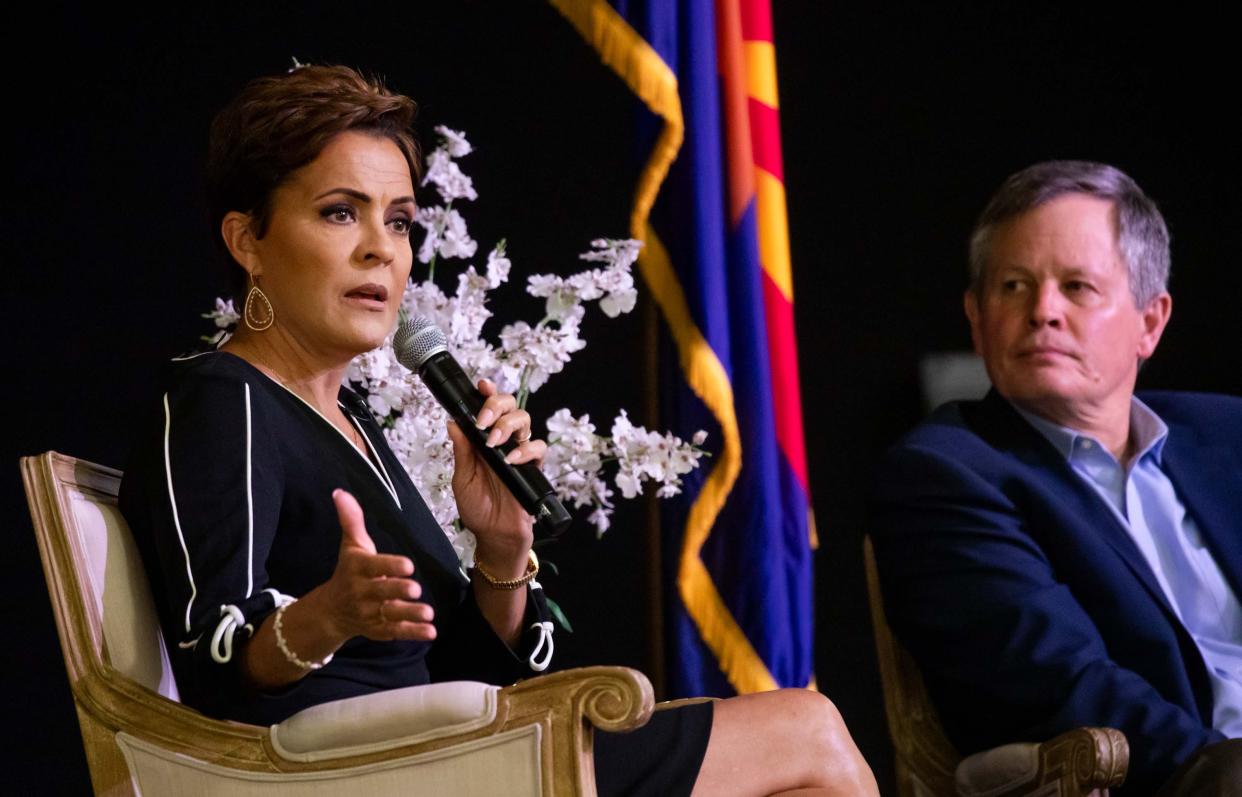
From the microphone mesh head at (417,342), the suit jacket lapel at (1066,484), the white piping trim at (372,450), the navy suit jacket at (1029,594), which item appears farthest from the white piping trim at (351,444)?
the suit jacket lapel at (1066,484)

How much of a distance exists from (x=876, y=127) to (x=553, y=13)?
32.0 inches

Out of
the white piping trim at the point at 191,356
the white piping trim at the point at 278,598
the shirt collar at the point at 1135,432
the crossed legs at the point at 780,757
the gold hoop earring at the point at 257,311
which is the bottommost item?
A: the crossed legs at the point at 780,757

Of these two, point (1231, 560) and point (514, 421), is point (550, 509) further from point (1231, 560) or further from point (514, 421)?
point (1231, 560)

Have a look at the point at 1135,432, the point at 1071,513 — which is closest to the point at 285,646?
the point at 1071,513

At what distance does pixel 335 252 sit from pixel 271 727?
51 centimetres

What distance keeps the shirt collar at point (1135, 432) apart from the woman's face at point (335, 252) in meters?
1.06

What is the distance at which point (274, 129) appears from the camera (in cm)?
152

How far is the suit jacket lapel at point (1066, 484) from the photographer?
6.39ft

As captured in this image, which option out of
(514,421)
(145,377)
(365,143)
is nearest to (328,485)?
(514,421)

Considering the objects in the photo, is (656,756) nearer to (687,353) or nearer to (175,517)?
(175,517)

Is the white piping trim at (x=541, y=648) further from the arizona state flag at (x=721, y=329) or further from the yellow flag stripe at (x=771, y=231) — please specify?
the yellow flag stripe at (x=771, y=231)

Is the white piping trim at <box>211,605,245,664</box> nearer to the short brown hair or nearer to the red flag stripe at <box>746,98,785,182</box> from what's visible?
the short brown hair

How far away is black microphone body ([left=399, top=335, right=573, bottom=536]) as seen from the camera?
1394 mm

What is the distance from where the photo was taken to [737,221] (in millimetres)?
2422
